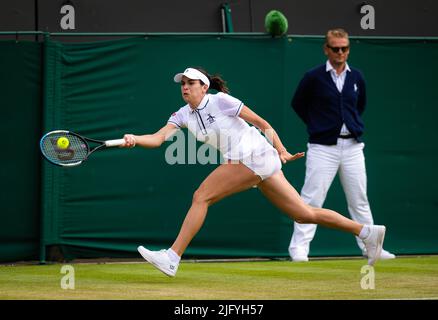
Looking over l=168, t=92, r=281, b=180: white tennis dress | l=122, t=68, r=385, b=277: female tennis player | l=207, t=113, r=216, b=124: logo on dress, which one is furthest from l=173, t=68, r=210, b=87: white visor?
l=207, t=113, r=216, b=124: logo on dress

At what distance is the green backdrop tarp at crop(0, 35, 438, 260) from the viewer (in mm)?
11539

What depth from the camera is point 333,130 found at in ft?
36.7

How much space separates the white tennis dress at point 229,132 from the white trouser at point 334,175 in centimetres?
203

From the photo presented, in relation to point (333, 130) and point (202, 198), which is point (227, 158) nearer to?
point (202, 198)

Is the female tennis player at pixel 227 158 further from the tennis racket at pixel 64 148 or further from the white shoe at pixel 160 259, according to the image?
the tennis racket at pixel 64 148

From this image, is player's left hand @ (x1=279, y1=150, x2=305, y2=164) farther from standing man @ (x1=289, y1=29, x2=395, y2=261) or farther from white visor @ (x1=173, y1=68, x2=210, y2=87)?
standing man @ (x1=289, y1=29, x2=395, y2=261)

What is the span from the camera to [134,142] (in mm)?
8734

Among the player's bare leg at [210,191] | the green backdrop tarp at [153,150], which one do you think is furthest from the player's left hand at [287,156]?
the green backdrop tarp at [153,150]

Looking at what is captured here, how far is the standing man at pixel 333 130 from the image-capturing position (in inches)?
440

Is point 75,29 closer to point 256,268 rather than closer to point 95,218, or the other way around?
point 95,218

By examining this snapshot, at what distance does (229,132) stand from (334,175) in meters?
2.38

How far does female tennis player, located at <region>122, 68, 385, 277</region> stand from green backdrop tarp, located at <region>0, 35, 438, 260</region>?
2.41 m

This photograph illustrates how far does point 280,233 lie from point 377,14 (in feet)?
11.3
